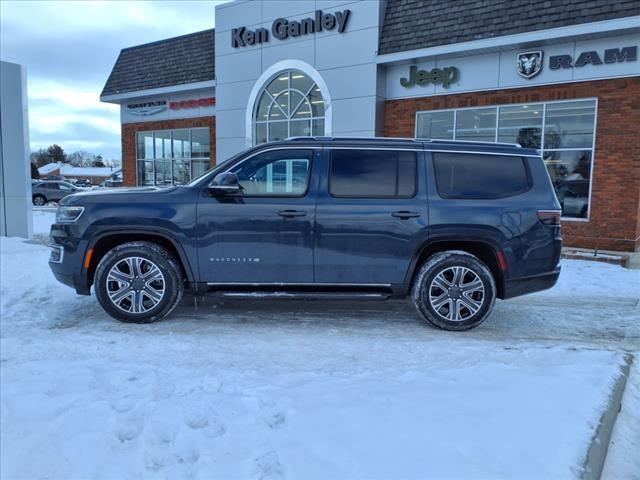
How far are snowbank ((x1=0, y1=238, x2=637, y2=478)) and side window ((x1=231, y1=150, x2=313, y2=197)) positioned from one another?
1410 millimetres

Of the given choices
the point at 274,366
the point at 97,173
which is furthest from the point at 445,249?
the point at 97,173

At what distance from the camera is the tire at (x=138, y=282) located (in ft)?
16.4

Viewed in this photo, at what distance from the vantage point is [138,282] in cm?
507

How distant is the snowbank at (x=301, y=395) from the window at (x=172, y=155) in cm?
1280

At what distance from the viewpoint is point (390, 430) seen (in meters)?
2.93

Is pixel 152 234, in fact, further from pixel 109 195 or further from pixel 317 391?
pixel 317 391

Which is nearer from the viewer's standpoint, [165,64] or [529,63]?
[529,63]

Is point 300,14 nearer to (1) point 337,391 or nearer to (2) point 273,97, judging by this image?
(2) point 273,97

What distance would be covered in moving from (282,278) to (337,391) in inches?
72.2

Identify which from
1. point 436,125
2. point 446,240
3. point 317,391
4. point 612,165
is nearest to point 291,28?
point 436,125

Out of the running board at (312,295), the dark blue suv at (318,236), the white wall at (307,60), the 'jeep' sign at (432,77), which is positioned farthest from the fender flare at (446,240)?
the white wall at (307,60)

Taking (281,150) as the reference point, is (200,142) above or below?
above

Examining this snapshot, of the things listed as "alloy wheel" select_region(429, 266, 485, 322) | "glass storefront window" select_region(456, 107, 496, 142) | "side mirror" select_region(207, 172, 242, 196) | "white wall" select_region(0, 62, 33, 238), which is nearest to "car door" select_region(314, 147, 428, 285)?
"alloy wheel" select_region(429, 266, 485, 322)

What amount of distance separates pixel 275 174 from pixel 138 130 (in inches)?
637
